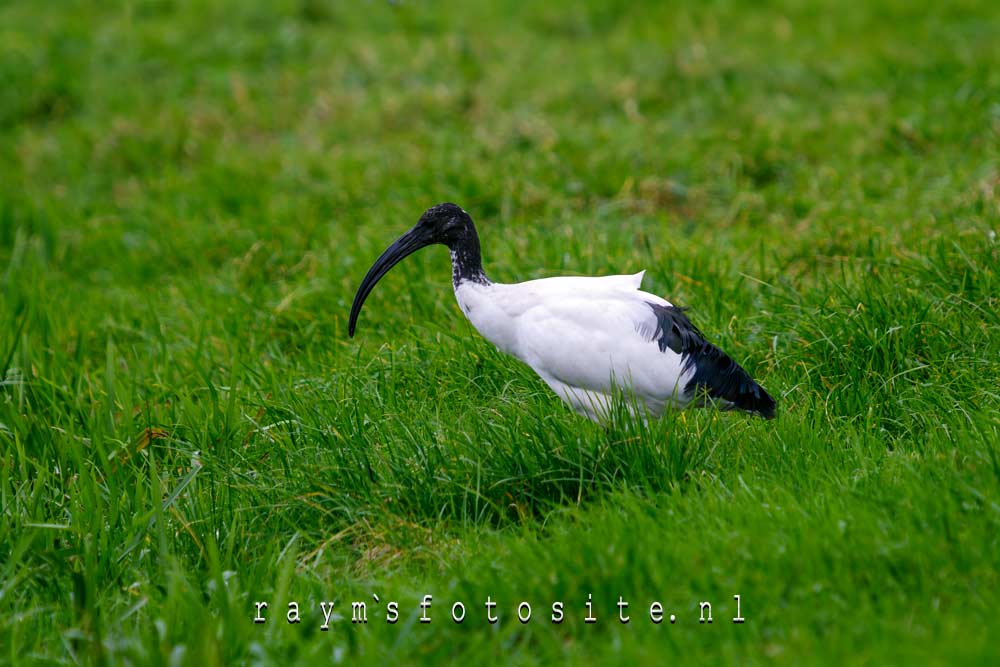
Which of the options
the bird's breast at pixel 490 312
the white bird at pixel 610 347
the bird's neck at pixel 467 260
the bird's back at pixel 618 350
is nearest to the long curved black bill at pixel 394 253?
the bird's neck at pixel 467 260

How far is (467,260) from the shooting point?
443cm

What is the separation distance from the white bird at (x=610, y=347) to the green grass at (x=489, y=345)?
146mm

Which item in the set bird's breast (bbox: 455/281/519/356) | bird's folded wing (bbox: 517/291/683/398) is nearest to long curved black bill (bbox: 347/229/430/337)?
bird's breast (bbox: 455/281/519/356)

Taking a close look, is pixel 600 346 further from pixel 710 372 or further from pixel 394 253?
pixel 394 253

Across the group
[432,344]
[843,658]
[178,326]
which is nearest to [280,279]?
[178,326]

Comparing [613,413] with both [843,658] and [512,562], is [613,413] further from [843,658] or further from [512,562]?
[843,658]

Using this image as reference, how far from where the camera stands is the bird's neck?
4.41 m

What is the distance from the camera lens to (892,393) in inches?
167

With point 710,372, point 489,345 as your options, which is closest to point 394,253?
point 489,345

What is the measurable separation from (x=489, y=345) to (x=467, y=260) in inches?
21.2

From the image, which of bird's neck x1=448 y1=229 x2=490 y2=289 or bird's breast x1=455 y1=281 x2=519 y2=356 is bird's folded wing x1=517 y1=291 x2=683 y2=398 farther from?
bird's neck x1=448 y1=229 x2=490 y2=289

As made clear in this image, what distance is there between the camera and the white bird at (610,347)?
4.07m

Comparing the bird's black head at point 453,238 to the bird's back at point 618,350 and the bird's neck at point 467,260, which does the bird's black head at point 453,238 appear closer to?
the bird's neck at point 467,260

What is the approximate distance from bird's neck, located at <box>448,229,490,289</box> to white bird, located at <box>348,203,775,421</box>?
0.12m
